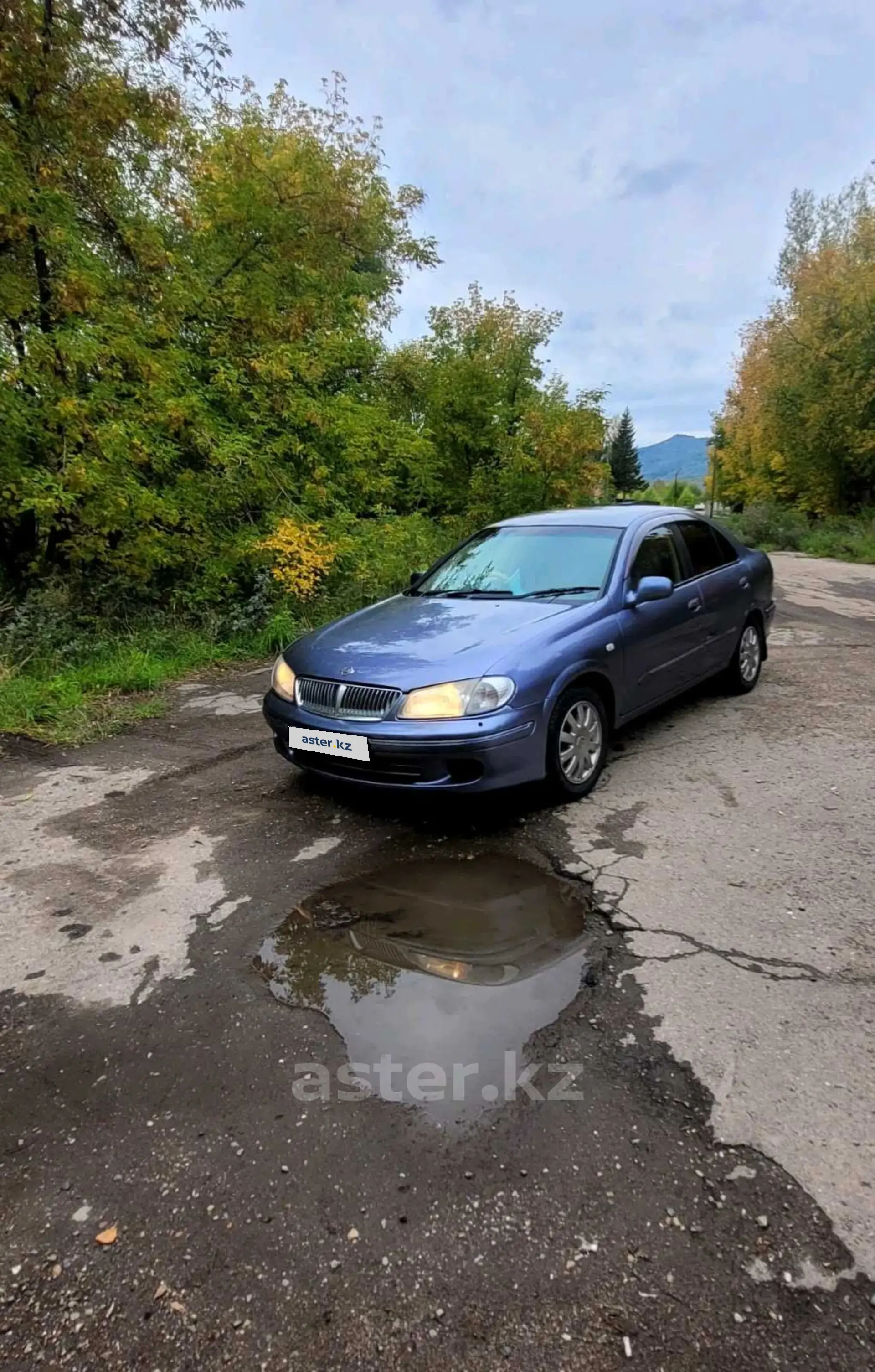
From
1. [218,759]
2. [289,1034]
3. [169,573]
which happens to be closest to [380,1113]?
[289,1034]

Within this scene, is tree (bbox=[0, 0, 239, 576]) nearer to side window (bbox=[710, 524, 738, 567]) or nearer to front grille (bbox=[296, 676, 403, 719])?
front grille (bbox=[296, 676, 403, 719])

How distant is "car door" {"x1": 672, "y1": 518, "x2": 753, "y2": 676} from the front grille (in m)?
2.57

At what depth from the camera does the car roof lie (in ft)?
15.9

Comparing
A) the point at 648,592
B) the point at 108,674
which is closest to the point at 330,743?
the point at 648,592

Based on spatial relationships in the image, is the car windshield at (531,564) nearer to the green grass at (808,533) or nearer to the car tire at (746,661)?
the car tire at (746,661)

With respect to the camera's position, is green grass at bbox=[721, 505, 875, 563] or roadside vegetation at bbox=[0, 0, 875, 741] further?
green grass at bbox=[721, 505, 875, 563]

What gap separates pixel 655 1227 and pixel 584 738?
2486 mm

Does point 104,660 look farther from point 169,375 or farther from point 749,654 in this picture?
point 749,654

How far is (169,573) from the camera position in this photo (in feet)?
27.8

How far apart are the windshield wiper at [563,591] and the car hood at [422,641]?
5.1 inches

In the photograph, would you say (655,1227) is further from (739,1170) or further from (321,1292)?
(321,1292)

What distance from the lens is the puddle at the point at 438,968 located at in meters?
2.09

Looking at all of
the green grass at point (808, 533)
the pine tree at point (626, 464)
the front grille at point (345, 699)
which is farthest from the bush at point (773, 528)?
the pine tree at point (626, 464)

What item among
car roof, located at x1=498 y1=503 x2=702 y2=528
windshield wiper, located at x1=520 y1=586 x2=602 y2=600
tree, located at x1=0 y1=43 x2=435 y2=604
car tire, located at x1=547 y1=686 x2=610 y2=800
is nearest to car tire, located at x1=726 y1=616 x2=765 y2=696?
car roof, located at x1=498 y1=503 x2=702 y2=528
